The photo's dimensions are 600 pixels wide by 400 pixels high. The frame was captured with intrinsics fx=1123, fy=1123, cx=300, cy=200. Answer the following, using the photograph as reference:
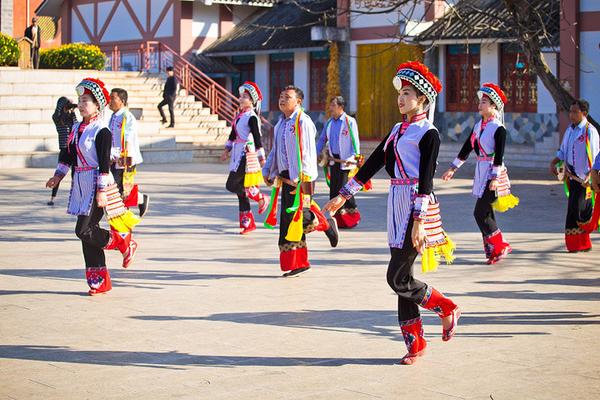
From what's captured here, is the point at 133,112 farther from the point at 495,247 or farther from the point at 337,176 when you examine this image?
the point at 495,247

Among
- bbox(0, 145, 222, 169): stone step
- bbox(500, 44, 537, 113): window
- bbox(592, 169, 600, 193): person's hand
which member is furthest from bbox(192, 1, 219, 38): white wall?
bbox(592, 169, 600, 193): person's hand

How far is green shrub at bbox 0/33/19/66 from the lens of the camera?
29.5 m

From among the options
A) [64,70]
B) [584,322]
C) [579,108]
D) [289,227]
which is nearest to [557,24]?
[64,70]

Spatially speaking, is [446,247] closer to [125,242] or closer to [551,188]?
[125,242]

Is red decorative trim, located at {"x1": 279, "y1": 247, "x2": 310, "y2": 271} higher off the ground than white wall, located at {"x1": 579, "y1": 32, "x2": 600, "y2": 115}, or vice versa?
white wall, located at {"x1": 579, "y1": 32, "x2": 600, "y2": 115}

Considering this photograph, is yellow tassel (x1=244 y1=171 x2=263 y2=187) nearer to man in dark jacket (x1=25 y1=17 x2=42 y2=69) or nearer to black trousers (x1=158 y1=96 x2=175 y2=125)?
black trousers (x1=158 y1=96 x2=175 y2=125)

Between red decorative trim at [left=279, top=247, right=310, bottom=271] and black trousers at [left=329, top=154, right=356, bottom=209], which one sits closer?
red decorative trim at [left=279, top=247, right=310, bottom=271]

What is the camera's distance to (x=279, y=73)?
A: 36.7 meters

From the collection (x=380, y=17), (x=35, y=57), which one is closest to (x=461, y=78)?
(x=380, y=17)

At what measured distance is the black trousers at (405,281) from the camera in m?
7.41

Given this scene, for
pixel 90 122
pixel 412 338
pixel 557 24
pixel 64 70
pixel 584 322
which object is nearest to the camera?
pixel 412 338

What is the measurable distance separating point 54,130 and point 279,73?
10.8 m

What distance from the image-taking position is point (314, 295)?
9.95 metres

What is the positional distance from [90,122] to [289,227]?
2.28 meters
